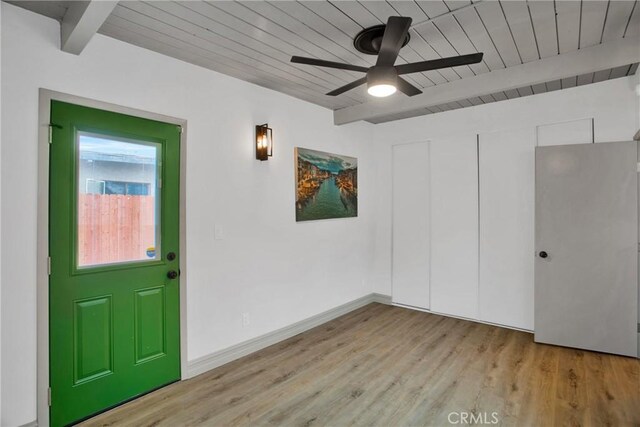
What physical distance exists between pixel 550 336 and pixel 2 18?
5.32 meters

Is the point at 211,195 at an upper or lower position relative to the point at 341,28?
lower

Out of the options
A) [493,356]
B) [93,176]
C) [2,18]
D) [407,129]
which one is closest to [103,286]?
[93,176]

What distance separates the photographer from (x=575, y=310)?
11.5 feet

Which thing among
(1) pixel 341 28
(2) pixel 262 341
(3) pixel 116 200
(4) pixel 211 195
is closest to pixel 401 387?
(2) pixel 262 341

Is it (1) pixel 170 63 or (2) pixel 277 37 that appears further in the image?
(1) pixel 170 63

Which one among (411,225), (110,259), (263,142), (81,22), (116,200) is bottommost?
(110,259)

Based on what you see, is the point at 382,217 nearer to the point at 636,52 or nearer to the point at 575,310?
the point at 575,310

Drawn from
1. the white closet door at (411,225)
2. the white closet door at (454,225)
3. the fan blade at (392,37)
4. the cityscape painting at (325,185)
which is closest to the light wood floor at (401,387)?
the white closet door at (454,225)

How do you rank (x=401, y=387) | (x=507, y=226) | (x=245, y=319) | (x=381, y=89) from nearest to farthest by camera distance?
(x=381, y=89), (x=401, y=387), (x=245, y=319), (x=507, y=226)

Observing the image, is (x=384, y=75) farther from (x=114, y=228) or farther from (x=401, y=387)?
(x=401, y=387)

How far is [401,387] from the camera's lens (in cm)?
276

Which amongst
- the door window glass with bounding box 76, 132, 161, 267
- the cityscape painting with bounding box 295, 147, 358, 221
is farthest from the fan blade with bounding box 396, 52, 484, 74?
the door window glass with bounding box 76, 132, 161, 267

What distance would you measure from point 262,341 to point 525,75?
11.8ft

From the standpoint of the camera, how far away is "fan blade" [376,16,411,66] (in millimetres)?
1769
